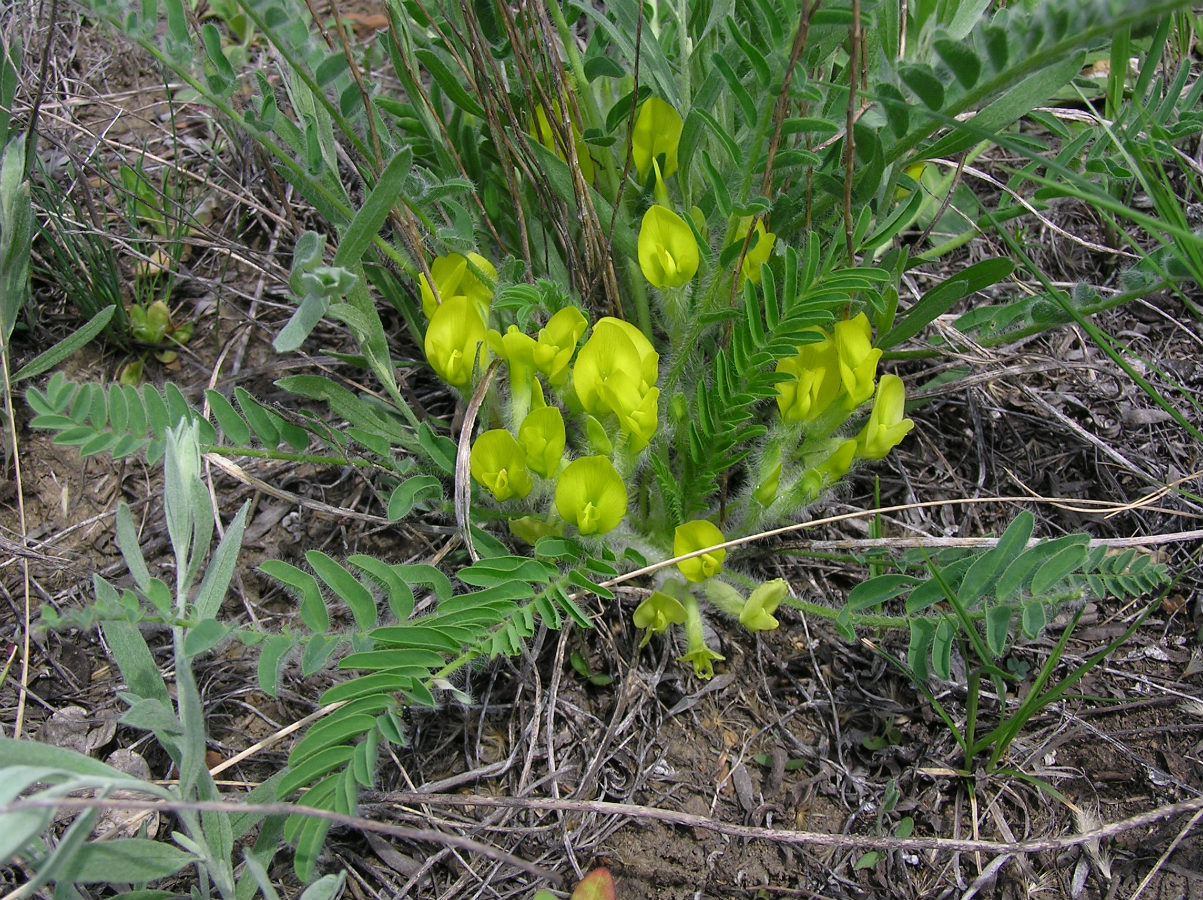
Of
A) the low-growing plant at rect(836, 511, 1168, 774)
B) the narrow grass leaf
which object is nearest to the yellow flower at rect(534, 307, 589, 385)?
the low-growing plant at rect(836, 511, 1168, 774)

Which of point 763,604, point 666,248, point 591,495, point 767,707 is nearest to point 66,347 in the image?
point 591,495

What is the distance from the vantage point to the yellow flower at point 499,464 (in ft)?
5.69

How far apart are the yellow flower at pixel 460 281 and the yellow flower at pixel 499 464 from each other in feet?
1.08

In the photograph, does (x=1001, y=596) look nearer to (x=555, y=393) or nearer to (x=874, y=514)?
(x=874, y=514)

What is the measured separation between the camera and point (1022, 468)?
7.59ft

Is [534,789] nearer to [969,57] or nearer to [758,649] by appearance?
[758,649]

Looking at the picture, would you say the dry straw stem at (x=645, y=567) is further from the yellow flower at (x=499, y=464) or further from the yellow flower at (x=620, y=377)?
the yellow flower at (x=620, y=377)

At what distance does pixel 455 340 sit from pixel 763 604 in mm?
818

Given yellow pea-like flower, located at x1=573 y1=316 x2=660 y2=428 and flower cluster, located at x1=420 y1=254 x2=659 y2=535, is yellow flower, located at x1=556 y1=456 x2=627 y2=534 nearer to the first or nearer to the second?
flower cluster, located at x1=420 y1=254 x2=659 y2=535

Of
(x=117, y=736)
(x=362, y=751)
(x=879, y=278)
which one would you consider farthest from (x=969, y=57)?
(x=117, y=736)

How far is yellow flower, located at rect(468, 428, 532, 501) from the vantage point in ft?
5.69

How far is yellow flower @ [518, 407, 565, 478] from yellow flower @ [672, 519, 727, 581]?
0.95ft

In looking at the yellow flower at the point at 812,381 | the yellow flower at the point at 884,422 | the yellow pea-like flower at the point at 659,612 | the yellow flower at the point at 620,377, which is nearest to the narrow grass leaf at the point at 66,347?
the yellow flower at the point at 620,377

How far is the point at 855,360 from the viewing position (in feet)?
5.89
